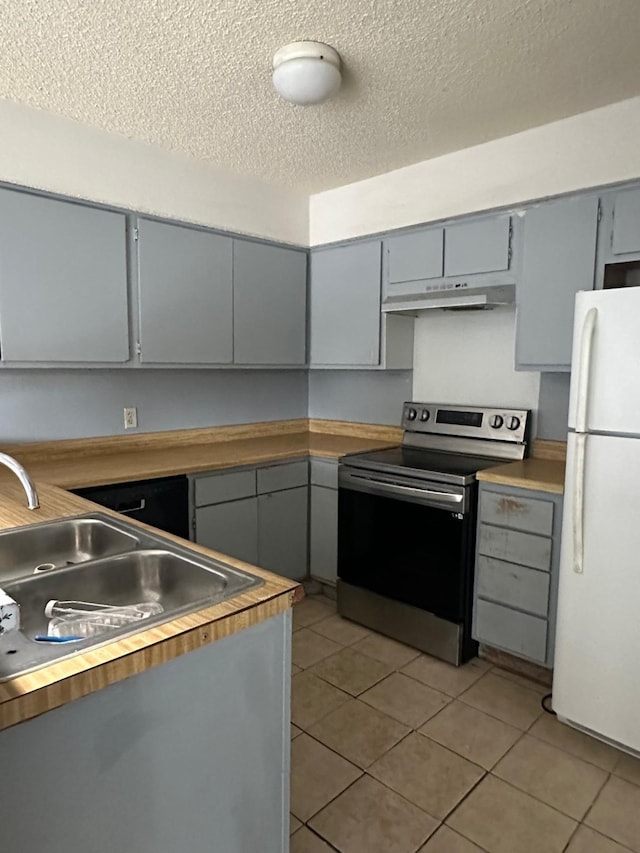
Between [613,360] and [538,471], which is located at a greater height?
[613,360]

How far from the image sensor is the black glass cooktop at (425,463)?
2475mm

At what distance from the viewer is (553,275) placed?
2.41 metres

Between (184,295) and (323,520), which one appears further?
(323,520)

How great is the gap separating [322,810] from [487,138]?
280 centimetres

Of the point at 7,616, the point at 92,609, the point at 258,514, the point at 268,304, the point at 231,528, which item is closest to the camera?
the point at 7,616

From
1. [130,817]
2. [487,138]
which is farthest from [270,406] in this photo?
[130,817]

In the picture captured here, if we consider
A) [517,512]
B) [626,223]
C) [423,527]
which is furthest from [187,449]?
[626,223]

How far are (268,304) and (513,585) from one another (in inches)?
78.8

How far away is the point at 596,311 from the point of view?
187 centimetres

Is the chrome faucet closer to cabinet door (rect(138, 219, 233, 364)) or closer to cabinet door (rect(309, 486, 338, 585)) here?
cabinet door (rect(138, 219, 233, 364))

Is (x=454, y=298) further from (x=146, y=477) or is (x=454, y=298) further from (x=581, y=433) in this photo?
(x=146, y=477)

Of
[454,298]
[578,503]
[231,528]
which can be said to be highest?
[454,298]

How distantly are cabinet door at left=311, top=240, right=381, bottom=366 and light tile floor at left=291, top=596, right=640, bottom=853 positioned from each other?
1688mm

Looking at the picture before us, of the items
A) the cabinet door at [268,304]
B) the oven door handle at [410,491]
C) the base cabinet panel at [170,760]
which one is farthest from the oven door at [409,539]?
the base cabinet panel at [170,760]
